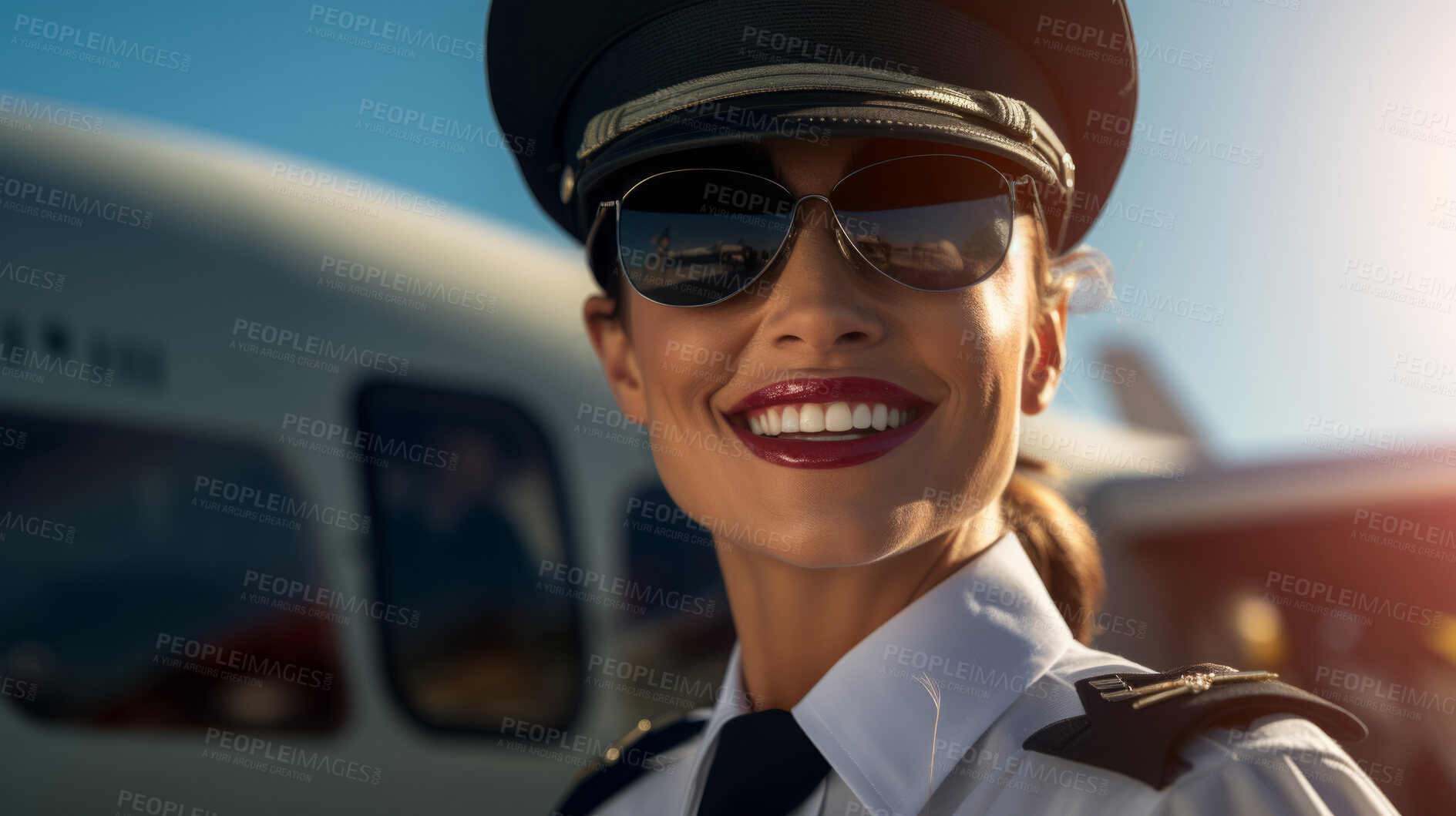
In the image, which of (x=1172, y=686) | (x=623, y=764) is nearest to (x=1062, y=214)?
(x=1172, y=686)

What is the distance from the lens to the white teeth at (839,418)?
105 cm

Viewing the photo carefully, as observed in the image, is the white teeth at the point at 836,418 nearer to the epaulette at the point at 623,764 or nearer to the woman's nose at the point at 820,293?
the woman's nose at the point at 820,293

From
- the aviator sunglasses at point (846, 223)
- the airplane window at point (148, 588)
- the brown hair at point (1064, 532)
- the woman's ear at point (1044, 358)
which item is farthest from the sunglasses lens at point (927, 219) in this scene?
the airplane window at point (148, 588)

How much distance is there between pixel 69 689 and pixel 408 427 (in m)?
1.34

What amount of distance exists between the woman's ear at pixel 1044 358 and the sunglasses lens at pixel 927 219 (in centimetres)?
21

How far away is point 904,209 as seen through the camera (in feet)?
3.34

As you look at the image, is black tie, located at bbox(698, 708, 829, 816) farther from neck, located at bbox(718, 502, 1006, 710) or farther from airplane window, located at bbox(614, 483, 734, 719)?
airplane window, located at bbox(614, 483, 734, 719)

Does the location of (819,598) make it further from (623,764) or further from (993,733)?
(623,764)

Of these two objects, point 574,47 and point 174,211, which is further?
point 174,211

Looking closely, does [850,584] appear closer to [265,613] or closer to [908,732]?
[908,732]

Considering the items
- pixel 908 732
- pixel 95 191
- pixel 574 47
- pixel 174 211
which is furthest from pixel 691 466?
pixel 95 191

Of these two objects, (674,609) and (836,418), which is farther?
(674,609)

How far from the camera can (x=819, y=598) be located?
121 centimetres

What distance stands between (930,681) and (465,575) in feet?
7.81
